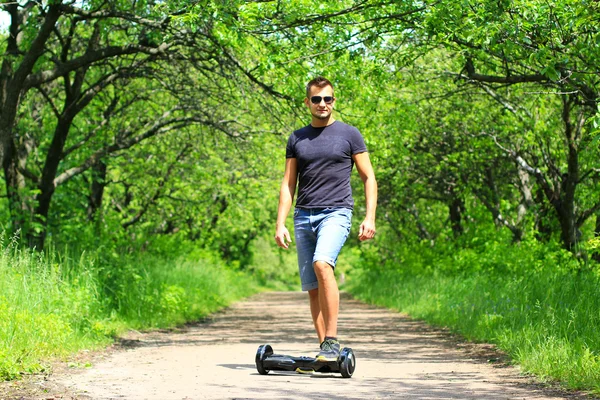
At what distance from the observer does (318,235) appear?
7.19 metres

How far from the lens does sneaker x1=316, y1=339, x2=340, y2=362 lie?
7023 millimetres

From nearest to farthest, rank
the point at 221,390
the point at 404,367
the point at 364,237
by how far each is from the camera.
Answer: the point at 221,390 < the point at 364,237 < the point at 404,367

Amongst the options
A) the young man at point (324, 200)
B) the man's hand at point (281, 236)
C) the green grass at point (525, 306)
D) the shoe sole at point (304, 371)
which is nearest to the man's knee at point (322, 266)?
the young man at point (324, 200)

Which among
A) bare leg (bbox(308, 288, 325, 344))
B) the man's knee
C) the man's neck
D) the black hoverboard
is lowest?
the black hoverboard

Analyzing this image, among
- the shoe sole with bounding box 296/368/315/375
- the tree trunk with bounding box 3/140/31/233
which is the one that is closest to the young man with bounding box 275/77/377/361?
the shoe sole with bounding box 296/368/315/375

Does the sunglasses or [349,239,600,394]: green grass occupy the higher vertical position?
the sunglasses

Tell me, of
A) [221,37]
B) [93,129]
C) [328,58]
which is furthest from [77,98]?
[221,37]

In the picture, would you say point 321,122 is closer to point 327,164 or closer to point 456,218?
point 327,164

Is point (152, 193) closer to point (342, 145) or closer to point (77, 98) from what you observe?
point (77, 98)

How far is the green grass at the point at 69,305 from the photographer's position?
7.69 meters

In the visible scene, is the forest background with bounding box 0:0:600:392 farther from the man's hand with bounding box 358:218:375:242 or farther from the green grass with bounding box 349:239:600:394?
the man's hand with bounding box 358:218:375:242

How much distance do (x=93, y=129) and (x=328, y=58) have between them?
294 inches

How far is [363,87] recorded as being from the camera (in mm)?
13570

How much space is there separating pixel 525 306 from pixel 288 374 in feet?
12.1
